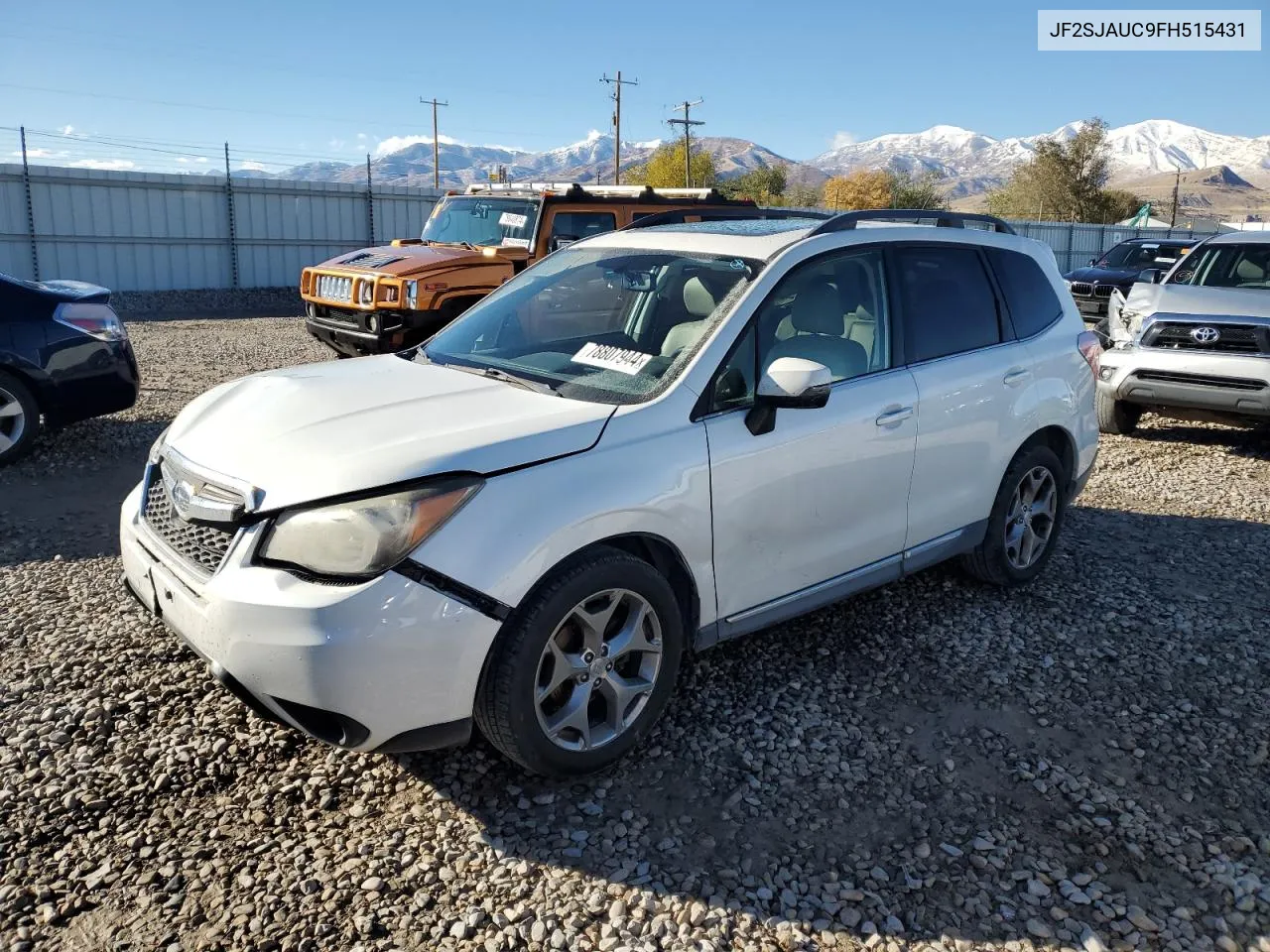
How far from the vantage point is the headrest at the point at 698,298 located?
379 cm

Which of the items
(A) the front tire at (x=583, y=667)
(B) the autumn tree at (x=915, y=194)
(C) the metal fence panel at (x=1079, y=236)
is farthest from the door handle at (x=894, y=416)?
(B) the autumn tree at (x=915, y=194)

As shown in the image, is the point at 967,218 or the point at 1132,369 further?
the point at 1132,369

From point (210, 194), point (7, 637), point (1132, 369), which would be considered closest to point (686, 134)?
point (210, 194)

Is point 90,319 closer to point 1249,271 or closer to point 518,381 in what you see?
point 518,381

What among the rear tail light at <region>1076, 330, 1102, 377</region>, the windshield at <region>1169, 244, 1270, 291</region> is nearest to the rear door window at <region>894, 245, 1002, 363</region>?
the rear tail light at <region>1076, 330, 1102, 377</region>

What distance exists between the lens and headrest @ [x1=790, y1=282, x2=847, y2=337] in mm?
3924

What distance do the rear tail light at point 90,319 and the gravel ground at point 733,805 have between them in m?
3.10

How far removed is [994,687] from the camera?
406 centimetres

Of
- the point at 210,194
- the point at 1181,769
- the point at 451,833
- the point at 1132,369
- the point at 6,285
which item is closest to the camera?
the point at 451,833

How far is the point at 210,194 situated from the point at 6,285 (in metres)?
16.7

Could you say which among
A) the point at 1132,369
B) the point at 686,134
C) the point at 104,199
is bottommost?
the point at 1132,369

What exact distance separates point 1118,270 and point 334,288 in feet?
42.2

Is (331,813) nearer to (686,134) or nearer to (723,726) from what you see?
(723,726)

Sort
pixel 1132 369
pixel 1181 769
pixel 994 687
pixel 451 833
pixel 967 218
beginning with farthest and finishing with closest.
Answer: pixel 1132 369
pixel 967 218
pixel 994 687
pixel 1181 769
pixel 451 833
